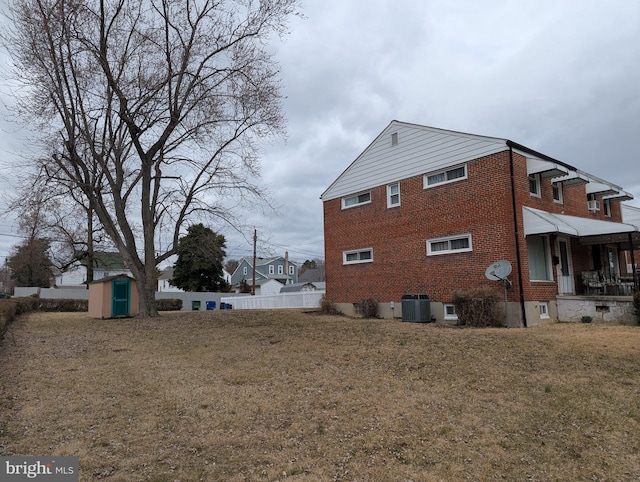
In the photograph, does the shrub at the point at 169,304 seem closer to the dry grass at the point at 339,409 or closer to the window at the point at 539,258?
the dry grass at the point at 339,409

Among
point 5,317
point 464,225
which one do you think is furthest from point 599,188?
point 5,317

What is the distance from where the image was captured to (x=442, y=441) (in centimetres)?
448

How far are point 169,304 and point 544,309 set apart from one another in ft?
86.9

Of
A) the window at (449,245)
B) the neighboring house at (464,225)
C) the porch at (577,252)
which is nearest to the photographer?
the porch at (577,252)

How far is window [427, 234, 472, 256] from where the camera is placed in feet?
46.7

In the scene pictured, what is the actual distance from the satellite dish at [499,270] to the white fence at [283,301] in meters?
18.4

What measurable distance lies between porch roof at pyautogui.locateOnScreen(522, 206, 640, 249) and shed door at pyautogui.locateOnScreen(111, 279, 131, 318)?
17.5m

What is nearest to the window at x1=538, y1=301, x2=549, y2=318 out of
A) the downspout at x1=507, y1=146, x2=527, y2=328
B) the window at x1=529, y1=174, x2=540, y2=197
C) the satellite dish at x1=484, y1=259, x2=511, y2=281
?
the downspout at x1=507, y1=146, x2=527, y2=328

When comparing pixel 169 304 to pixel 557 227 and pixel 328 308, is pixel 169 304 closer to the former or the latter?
pixel 328 308

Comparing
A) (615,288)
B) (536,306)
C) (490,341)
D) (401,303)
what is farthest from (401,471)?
(615,288)

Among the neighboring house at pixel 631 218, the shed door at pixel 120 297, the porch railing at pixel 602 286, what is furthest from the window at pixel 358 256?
the neighboring house at pixel 631 218

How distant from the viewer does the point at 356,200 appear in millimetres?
18688

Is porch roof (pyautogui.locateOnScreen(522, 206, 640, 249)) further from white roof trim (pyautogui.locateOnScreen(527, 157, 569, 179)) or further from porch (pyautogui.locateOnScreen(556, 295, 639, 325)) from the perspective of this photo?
porch (pyautogui.locateOnScreen(556, 295, 639, 325))

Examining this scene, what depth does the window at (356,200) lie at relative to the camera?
715 inches
